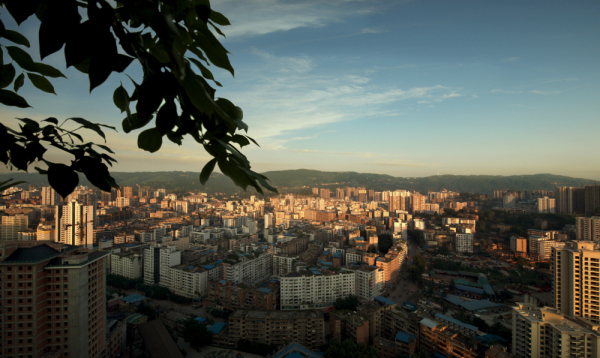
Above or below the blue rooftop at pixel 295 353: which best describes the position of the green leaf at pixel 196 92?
above

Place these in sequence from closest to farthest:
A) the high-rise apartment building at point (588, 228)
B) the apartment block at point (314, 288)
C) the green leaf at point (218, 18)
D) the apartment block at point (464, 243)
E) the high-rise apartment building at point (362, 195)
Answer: the green leaf at point (218, 18) < the apartment block at point (314, 288) < the high-rise apartment building at point (588, 228) < the apartment block at point (464, 243) < the high-rise apartment building at point (362, 195)

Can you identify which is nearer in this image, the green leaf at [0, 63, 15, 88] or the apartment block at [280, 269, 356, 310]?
the green leaf at [0, 63, 15, 88]

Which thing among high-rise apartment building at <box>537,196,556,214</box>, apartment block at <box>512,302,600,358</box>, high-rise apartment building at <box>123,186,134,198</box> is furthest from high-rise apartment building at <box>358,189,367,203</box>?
apartment block at <box>512,302,600,358</box>

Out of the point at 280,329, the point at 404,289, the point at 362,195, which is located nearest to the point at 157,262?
the point at 280,329

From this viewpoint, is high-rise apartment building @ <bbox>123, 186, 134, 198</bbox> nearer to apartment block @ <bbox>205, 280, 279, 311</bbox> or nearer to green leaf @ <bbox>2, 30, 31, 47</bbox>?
apartment block @ <bbox>205, 280, 279, 311</bbox>

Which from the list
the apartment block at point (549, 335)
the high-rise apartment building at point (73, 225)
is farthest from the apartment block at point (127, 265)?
the apartment block at point (549, 335)

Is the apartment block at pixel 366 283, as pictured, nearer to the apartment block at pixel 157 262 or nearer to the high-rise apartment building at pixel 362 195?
the apartment block at pixel 157 262
